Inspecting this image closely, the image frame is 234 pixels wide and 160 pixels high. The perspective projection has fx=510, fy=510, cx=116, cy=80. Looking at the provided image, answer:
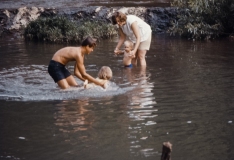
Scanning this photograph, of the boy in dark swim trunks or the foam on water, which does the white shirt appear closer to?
the foam on water

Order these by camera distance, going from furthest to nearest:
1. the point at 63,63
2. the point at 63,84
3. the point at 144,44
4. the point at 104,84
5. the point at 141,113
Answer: the point at 144,44 < the point at 63,63 < the point at 63,84 < the point at 104,84 < the point at 141,113

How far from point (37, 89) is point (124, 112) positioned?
2.46 m

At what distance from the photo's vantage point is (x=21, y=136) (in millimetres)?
6828

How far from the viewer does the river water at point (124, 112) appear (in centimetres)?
628

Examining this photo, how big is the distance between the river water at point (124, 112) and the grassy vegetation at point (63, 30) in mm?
3689

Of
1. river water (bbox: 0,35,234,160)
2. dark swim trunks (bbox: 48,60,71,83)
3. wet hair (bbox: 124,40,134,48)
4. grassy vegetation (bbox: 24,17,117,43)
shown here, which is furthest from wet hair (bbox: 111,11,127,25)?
grassy vegetation (bbox: 24,17,117,43)

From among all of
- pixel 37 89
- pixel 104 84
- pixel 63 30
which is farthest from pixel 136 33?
pixel 63 30

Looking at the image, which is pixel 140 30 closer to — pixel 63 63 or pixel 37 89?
pixel 63 63

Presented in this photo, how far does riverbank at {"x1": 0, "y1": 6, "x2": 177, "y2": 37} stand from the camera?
774 inches

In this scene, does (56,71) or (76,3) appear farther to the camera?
(76,3)

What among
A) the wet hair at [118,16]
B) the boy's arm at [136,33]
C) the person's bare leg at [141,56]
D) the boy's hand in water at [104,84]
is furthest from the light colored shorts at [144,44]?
the boy's hand in water at [104,84]

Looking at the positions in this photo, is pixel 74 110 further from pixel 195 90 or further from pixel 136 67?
pixel 136 67

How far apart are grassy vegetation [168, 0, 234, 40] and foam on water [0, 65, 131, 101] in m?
6.69

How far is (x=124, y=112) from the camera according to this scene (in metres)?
7.95
